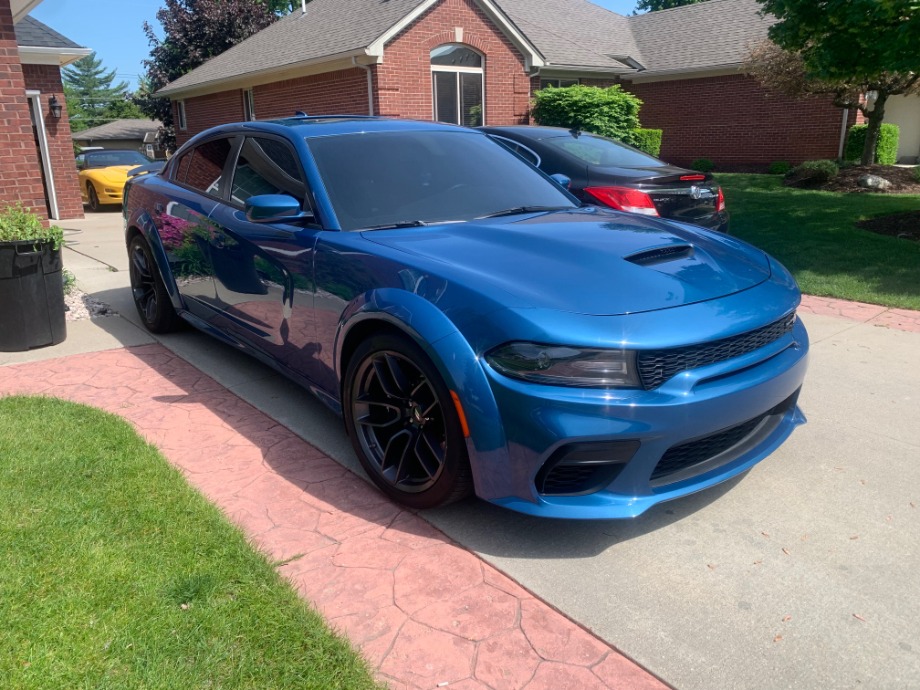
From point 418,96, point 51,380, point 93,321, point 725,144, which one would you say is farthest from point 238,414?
point 725,144

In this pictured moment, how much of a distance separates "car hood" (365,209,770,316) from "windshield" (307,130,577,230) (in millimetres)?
223

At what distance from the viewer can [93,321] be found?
686 centimetres

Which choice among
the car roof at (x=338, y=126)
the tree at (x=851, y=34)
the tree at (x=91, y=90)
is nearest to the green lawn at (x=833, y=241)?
the tree at (x=851, y=34)

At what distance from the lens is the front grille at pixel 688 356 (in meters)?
2.78

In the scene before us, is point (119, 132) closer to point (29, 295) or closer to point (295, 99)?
point (295, 99)

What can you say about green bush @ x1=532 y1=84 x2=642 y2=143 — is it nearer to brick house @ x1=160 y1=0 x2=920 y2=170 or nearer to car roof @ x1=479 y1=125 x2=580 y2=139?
brick house @ x1=160 y1=0 x2=920 y2=170

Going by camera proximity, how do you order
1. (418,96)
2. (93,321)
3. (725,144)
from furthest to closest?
1. (725,144)
2. (418,96)
3. (93,321)

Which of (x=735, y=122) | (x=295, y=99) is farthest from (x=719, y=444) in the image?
(x=735, y=122)

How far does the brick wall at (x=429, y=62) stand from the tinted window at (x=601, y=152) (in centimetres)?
1058

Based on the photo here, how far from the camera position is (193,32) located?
1139 inches

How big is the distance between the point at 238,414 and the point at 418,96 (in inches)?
589

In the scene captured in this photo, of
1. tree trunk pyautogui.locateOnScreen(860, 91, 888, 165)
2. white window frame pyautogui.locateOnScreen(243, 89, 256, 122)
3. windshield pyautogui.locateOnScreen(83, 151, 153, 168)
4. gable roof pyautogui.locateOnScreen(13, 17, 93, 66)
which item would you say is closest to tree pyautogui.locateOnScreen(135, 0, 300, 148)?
white window frame pyautogui.locateOnScreen(243, 89, 256, 122)

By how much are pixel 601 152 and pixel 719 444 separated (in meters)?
5.14

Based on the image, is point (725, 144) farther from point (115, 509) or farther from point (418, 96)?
point (115, 509)
